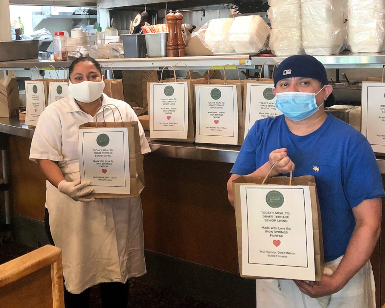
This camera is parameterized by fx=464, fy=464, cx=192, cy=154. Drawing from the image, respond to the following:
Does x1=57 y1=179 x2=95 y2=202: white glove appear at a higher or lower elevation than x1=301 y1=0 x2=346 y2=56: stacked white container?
lower

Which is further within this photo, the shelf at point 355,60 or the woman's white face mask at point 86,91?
the woman's white face mask at point 86,91

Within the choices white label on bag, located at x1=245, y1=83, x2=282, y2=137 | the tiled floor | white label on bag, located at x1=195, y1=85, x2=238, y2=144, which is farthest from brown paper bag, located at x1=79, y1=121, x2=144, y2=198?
the tiled floor

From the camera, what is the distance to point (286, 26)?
2.28 m

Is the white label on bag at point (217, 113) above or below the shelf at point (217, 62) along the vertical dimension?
below

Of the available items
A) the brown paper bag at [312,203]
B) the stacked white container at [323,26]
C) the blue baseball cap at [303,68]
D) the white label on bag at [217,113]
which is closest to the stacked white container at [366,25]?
the stacked white container at [323,26]

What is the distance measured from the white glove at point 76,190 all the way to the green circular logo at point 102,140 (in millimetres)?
206

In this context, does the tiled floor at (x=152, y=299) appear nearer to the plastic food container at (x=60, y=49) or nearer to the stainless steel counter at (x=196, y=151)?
the stainless steel counter at (x=196, y=151)

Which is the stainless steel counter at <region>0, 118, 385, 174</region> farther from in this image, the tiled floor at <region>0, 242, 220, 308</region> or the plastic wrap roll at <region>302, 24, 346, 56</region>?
the tiled floor at <region>0, 242, 220, 308</region>

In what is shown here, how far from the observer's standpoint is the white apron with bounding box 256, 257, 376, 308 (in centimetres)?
160

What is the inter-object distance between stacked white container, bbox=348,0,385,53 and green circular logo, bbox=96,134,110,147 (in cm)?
124

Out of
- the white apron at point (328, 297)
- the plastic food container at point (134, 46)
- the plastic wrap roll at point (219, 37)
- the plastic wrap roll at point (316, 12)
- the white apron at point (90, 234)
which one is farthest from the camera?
the plastic food container at point (134, 46)

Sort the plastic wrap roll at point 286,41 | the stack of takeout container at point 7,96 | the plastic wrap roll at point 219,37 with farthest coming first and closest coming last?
1. the stack of takeout container at point 7,96
2. the plastic wrap roll at point 219,37
3. the plastic wrap roll at point 286,41

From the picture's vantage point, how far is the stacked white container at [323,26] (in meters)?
2.16

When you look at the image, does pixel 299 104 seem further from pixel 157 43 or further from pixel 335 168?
pixel 157 43
